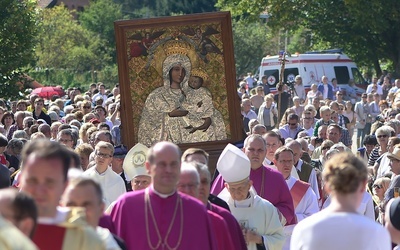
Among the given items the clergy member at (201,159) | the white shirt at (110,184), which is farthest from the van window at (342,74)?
the clergy member at (201,159)

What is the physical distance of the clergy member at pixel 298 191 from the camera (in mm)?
11570

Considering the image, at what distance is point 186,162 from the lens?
8.23m

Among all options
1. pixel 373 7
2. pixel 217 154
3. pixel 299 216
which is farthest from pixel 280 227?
pixel 373 7

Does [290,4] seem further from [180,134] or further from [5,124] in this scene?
[180,134]

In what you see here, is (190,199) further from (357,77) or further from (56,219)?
(357,77)

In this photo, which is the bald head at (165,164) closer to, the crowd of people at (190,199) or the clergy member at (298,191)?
the crowd of people at (190,199)

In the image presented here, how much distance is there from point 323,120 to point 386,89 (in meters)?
15.7

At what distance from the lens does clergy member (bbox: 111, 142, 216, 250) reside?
23.6ft

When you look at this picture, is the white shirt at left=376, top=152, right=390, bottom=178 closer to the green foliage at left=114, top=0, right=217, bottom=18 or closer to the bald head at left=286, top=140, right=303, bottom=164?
the bald head at left=286, top=140, right=303, bottom=164

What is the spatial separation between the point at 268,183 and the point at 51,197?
5.65 meters

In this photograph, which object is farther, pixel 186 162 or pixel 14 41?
pixel 14 41

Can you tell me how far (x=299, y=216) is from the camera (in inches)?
454

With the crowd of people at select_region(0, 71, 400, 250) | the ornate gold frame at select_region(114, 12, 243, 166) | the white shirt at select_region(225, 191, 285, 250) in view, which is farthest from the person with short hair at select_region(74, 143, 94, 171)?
the white shirt at select_region(225, 191, 285, 250)

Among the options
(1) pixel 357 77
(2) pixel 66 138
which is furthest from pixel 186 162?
(1) pixel 357 77
